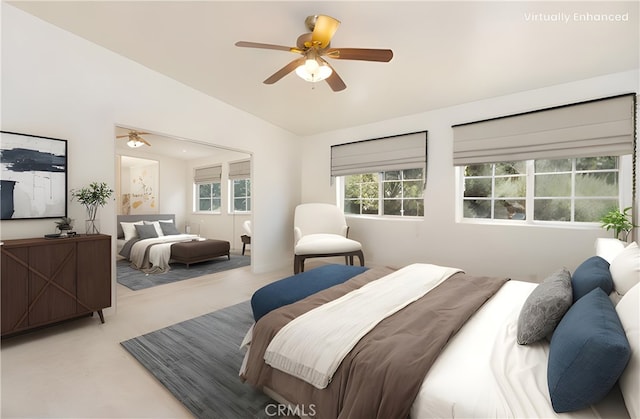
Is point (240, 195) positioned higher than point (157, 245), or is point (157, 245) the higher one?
point (240, 195)

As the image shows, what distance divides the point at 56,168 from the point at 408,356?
326 centimetres

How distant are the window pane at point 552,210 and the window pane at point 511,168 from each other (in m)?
0.40

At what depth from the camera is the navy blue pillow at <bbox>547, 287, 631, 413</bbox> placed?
84cm

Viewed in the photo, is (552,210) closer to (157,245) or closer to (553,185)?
(553,185)

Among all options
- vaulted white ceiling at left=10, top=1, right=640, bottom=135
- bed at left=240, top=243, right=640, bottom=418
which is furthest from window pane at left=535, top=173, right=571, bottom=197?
bed at left=240, top=243, right=640, bottom=418

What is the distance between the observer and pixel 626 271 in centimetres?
130

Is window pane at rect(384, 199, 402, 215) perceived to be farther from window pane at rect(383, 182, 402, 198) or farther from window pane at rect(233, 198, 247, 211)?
window pane at rect(233, 198, 247, 211)

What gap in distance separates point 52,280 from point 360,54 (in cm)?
310

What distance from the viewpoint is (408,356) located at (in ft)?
3.70

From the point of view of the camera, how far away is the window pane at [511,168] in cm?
341

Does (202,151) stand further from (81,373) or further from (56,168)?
(81,373)

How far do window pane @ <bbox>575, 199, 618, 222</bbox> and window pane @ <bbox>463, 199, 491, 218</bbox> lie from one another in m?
0.85

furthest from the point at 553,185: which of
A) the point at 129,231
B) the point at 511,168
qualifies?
the point at 129,231

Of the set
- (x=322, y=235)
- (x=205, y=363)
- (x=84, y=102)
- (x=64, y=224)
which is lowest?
(x=205, y=363)
